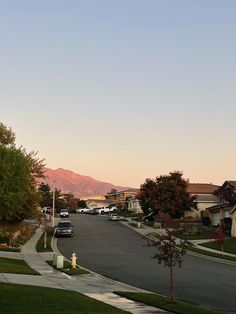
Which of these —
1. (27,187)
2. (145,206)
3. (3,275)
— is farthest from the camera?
(145,206)

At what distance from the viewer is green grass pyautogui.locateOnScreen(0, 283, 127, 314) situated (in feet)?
41.1

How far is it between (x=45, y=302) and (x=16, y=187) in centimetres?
2939

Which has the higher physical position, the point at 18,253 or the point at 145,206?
the point at 145,206

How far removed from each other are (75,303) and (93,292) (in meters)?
3.70

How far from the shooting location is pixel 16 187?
139 feet

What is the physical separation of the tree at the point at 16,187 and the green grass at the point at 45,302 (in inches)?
1019

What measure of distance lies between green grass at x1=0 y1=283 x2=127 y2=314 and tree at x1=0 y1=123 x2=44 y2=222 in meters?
25.9

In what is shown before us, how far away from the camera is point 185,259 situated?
110 feet

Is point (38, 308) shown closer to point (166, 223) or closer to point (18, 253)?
point (166, 223)

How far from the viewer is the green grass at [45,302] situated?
12.5 meters

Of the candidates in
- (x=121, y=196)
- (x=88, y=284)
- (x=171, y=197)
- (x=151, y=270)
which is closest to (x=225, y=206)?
(x=171, y=197)

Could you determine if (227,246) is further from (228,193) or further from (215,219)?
(215,219)

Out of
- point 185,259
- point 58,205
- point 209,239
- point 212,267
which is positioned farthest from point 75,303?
point 58,205

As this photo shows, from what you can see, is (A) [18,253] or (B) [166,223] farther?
(A) [18,253]
